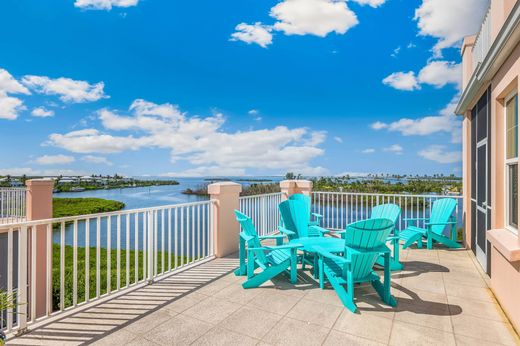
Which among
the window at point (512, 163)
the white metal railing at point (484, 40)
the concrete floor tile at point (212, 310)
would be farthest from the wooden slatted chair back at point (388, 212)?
the concrete floor tile at point (212, 310)

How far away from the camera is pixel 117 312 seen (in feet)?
9.05

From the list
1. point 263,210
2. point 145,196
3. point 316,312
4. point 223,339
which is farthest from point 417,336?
point 145,196

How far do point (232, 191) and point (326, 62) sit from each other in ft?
37.2

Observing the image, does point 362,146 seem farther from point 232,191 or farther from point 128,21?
point 232,191

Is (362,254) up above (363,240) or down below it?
below

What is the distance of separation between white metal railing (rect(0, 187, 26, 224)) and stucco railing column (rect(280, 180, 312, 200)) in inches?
369

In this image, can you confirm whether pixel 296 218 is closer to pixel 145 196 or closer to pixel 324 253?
pixel 324 253

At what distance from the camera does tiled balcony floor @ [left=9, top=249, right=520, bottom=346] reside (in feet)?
7.48

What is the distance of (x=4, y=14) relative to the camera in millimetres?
13414

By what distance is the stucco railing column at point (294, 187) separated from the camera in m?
7.00

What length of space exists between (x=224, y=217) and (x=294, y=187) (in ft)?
9.04

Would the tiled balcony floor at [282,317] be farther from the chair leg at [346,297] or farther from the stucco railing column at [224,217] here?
the stucco railing column at [224,217]

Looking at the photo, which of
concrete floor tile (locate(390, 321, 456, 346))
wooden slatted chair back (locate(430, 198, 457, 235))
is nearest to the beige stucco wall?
concrete floor tile (locate(390, 321, 456, 346))

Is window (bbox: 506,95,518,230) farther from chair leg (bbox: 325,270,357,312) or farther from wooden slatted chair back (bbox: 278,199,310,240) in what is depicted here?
wooden slatted chair back (bbox: 278,199,310,240)
